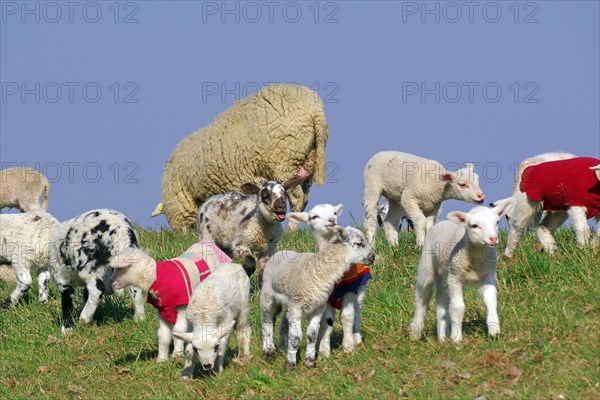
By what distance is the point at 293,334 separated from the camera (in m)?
9.23

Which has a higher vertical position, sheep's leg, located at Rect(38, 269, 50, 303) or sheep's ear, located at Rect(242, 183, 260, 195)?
sheep's ear, located at Rect(242, 183, 260, 195)

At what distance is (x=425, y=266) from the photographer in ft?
32.1

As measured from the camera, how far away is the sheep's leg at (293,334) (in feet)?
30.3

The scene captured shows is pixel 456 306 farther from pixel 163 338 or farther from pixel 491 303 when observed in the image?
pixel 163 338

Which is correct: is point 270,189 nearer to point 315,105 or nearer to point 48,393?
point 48,393

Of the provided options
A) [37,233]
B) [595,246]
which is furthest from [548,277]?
[37,233]

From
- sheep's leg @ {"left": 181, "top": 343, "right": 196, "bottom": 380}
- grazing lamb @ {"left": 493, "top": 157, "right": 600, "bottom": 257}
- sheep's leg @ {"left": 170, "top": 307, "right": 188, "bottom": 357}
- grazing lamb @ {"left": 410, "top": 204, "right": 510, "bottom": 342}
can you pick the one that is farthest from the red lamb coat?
sheep's leg @ {"left": 181, "top": 343, "right": 196, "bottom": 380}

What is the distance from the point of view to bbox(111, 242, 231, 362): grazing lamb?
33.1ft

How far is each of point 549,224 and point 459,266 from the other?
379 centimetres

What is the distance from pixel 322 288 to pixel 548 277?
9.39 feet

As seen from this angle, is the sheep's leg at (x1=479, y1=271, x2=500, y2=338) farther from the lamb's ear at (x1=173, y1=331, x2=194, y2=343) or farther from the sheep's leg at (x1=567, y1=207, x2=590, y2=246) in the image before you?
the sheep's leg at (x1=567, y1=207, x2=590, y2=246)

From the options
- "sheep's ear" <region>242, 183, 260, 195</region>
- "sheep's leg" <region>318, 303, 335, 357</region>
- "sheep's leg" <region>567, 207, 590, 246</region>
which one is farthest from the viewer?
"sheep's ear" <region>242, 183, 260, 195</region>

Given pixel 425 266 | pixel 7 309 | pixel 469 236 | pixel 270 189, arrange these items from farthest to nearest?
pixel 7 309
pixel 270 189
pixel 425 266
pixel 469 236

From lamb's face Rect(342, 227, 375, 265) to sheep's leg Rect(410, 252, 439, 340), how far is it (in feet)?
2.19
